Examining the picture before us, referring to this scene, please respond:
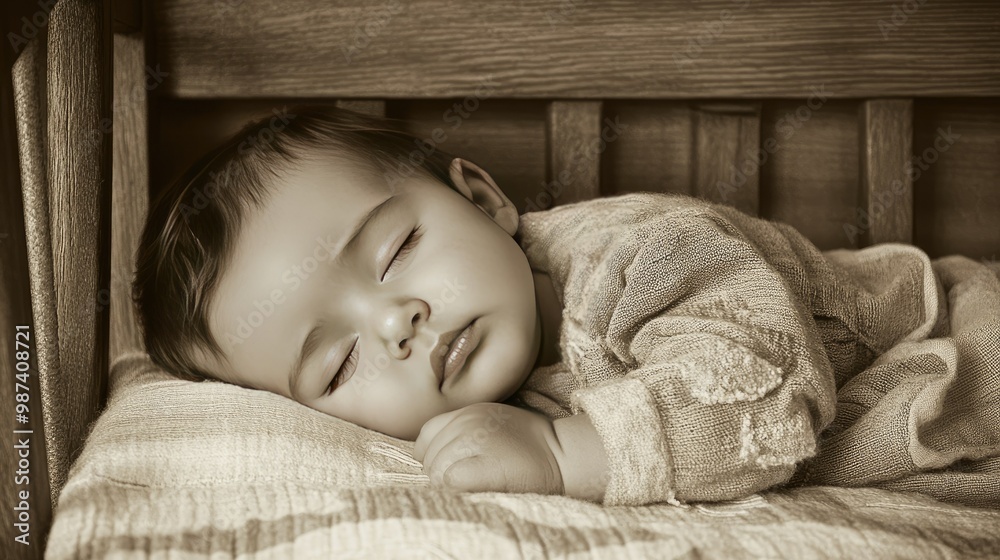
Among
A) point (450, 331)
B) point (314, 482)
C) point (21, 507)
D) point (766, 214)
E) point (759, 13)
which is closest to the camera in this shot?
point (21, 507)

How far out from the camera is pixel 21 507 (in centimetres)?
58

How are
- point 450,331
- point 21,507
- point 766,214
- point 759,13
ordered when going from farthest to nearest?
point 766,214 → point 759,13 → point 450,331 → point 21,507

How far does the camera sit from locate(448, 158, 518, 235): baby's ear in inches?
41.2

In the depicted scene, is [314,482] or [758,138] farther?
[758,138]

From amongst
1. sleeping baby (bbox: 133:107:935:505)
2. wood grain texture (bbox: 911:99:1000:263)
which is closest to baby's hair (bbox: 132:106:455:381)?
sleeping baby (bbox: 133:107:935:505)

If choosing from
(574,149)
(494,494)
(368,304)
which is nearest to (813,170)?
(574,149)

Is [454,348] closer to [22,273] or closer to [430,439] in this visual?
[430,439]

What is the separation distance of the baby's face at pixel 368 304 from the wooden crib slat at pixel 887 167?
0.67 meters

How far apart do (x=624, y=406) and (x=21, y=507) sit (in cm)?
45

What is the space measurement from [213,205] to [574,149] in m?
0.56

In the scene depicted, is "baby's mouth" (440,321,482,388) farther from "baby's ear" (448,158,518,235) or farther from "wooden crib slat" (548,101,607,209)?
"wooden crib slat" (548,101,607,209)

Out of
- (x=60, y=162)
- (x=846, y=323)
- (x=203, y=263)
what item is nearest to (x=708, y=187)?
(x=846, y=323)

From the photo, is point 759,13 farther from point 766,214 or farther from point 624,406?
point 624,406

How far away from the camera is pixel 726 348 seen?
714 mm
